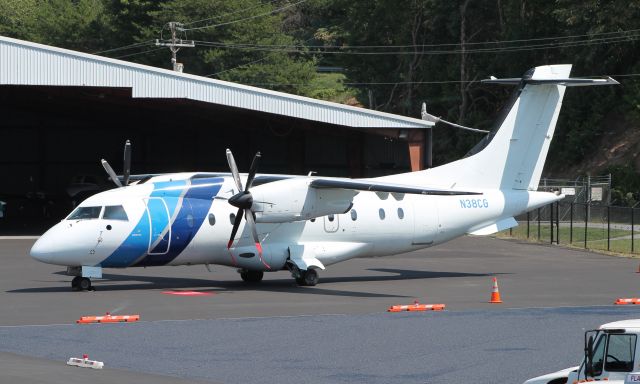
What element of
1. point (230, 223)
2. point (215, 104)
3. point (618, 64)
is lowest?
point (230, 223)

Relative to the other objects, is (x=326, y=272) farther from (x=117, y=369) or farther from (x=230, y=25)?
(x=230, y=25)

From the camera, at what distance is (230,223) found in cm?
2917

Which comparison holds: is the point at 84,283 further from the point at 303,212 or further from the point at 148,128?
the point at 148,128

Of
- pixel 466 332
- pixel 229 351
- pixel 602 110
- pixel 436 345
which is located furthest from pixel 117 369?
pixel 602 110

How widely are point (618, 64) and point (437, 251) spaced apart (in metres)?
34.7

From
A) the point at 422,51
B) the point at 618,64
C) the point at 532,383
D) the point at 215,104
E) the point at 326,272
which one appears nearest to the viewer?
the point at 532,383

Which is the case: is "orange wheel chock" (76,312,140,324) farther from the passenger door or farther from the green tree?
the green tree

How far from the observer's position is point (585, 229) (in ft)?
147

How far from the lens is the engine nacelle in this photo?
28.4 m

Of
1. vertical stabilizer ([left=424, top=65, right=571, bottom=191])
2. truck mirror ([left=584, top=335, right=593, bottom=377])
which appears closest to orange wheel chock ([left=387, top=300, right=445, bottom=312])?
vertical stabilizer ([left=424, top=65, right=571, bottom=191])

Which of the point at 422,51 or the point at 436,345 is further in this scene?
the point at 422,51

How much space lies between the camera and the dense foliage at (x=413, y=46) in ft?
238

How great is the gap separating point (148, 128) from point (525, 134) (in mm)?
39753

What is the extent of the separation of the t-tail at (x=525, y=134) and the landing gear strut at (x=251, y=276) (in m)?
7.64
